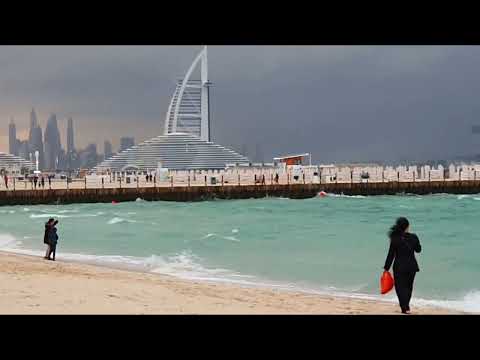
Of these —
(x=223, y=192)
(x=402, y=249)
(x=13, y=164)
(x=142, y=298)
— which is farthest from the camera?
(x=13, y=164)

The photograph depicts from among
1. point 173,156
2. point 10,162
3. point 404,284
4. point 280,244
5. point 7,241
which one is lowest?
point 280,244

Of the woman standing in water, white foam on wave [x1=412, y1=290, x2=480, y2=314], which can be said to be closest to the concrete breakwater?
white foam on wave [x1=412, y1=290, x2=480, y2=314]

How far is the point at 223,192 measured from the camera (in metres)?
37.8

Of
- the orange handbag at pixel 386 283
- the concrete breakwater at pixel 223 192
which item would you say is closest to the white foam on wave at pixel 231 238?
the orange handbag at pixel 386 283

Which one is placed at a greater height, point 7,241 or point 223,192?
point 223,192

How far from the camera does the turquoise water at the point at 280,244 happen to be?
9477 mm

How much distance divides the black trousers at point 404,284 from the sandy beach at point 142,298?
82 cm

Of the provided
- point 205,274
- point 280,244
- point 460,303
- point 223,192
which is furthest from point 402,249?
point 223,192

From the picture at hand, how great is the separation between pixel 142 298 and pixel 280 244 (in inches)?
403

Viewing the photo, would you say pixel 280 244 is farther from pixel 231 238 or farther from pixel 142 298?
pixel 142 298

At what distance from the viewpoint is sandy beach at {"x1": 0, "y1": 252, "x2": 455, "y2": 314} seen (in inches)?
215
